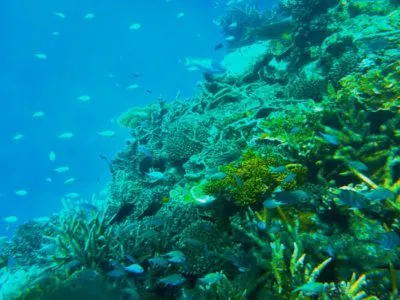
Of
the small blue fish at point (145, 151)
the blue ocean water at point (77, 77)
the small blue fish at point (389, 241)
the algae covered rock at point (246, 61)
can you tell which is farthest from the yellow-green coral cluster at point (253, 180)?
the blue ocean water at point (77, 77)

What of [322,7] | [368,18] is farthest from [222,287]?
[322,7]

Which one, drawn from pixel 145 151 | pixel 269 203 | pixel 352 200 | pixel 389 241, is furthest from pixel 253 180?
pixel 145 151

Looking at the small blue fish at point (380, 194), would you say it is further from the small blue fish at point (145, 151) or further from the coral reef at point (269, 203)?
the small blue fish at point (145, 151)

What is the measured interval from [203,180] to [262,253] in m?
2.47

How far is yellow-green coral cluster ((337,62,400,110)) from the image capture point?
573 centimetres

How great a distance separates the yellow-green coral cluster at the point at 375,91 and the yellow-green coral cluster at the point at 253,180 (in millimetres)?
1800

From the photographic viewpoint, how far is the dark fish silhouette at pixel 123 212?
7369mm

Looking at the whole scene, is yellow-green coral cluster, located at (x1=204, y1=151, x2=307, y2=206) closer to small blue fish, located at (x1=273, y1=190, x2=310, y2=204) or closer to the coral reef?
the coral reef

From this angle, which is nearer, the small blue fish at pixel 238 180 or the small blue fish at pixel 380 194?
the small blue fish at pixel 380 194

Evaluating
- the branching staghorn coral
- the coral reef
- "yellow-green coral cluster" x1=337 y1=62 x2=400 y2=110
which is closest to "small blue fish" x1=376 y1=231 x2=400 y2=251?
the coral reef

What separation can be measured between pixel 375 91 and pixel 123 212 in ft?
18.1

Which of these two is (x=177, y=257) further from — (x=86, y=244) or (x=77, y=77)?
(x=77, y=77)

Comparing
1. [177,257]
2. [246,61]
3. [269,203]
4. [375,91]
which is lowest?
[177,257]

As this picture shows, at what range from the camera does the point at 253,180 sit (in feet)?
16.1
